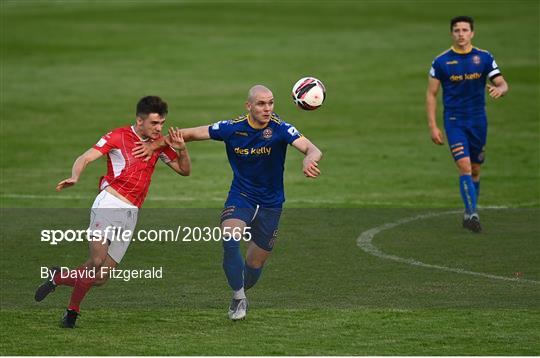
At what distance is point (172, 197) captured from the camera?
23.7 m

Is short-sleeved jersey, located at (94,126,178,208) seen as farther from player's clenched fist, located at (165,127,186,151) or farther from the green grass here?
the green grass

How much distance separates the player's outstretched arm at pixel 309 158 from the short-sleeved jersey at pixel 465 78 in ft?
21.9

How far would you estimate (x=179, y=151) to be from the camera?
14.1m

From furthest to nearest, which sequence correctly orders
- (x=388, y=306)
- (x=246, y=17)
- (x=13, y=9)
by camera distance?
(x=13, y=9) → (x=246, y=17) → (x=388, y=306)

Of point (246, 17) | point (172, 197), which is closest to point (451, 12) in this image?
point (246, 17)

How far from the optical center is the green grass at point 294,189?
13445mm

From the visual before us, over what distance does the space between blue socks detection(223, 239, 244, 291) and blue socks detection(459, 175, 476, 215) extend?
6649 mm

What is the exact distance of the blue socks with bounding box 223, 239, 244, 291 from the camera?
13.9 metres

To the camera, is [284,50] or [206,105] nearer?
[206,105]

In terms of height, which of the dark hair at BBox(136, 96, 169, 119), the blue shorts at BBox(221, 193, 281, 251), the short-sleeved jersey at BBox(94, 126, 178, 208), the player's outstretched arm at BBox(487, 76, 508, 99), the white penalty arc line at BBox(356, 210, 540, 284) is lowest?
the white penalty arc line at BBox(356, 210, 540, 284)

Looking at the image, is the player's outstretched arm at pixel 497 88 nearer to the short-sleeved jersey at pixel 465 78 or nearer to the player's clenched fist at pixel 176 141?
the short-sleeved jersey at pixel 465 78

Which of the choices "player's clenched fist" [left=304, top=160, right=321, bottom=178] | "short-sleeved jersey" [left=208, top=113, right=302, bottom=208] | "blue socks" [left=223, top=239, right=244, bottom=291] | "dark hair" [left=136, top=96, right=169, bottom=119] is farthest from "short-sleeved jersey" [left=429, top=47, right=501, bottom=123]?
"dark hair" [left=136, top=96, right=169, bottom=119]

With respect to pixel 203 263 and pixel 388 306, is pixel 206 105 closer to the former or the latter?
pixel 203 263

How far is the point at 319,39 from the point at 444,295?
34.8 metres
